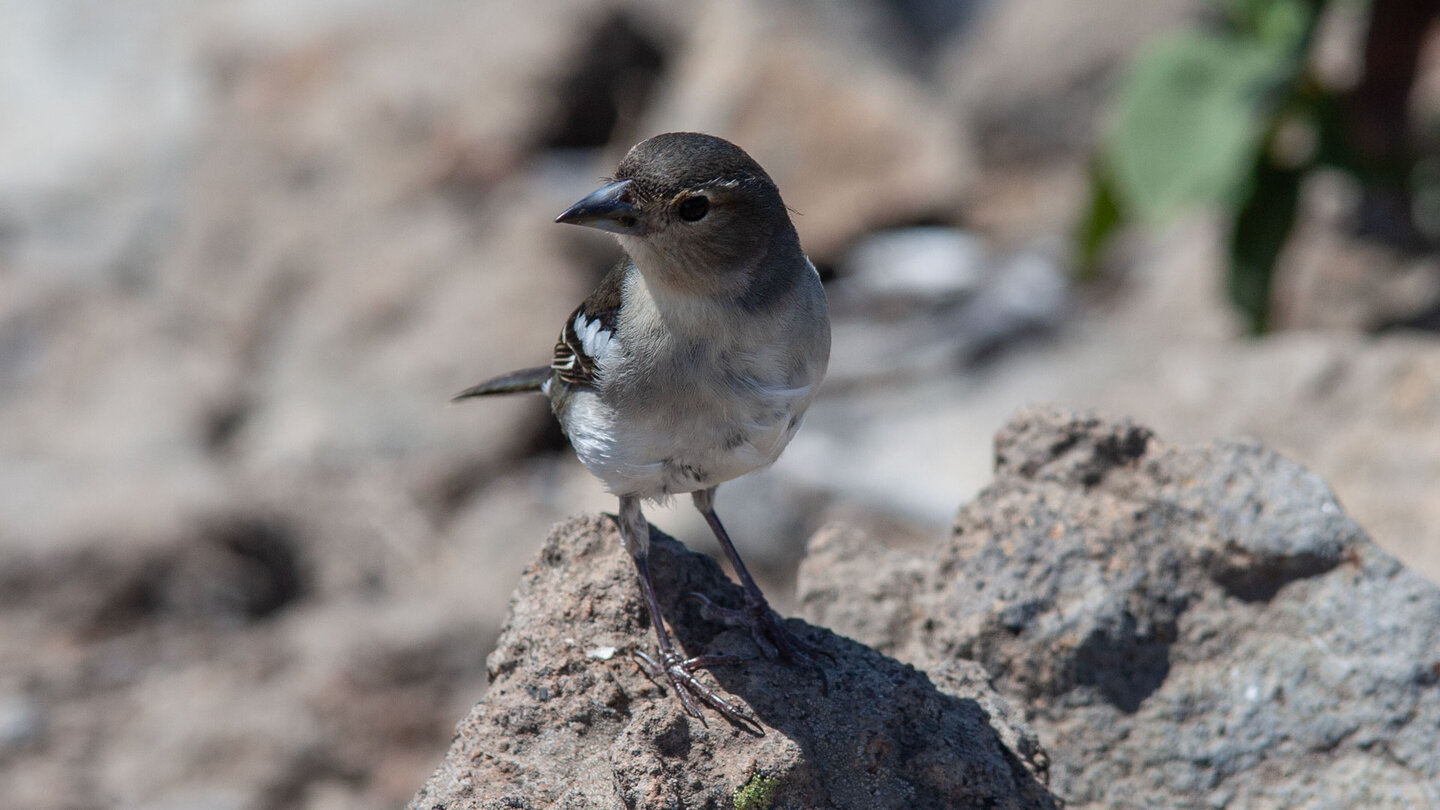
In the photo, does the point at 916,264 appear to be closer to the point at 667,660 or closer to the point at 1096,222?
the point at 1096,222

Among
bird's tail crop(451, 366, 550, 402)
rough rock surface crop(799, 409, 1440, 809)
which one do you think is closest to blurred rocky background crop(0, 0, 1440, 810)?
rough rock surface crop(799, 409, 1440, 809)

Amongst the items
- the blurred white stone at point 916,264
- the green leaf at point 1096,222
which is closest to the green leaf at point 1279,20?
the green leaf at point 1096,222

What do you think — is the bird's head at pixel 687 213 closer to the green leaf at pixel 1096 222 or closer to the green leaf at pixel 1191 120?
the green leaf at pixel 1191 120

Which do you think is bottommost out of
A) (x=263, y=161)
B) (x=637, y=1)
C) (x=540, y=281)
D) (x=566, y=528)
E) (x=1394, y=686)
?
(x=1394, y=686)

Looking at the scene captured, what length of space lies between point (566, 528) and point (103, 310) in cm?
743

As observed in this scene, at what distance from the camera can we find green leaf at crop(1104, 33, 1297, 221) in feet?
25.2

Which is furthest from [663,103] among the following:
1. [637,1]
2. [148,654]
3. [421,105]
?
[148,654]

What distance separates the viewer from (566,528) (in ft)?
11.9

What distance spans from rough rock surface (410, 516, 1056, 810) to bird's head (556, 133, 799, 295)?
800mm

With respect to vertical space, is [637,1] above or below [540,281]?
above

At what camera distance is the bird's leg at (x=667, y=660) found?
3.19 meters

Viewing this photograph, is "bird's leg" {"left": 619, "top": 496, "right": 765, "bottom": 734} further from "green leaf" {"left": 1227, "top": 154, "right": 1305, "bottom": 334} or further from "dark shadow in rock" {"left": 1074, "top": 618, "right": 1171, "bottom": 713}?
"green leaf" {"left": 1227, "top": 154, "right": 1305, "bottom": 334}

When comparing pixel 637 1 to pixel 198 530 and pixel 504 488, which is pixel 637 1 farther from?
pixel 198 530

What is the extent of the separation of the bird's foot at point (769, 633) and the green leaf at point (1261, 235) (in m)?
5.34
